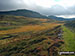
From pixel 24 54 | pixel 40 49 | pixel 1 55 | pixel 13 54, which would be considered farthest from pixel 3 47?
pixel 40 49

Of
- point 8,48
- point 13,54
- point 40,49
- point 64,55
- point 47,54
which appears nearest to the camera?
point 64,55

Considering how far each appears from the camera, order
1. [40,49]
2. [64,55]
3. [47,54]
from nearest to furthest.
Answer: [64,55]
[47,54]
[40,49]

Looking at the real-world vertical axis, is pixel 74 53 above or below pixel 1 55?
above

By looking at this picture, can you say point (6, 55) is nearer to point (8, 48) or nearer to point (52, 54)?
point (8, 48)

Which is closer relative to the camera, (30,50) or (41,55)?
(41,55)

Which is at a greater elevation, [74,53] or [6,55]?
[74,53]

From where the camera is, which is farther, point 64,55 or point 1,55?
point 1,55

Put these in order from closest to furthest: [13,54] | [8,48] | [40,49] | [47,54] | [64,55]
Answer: [64,55] → [47,54] → [13,54] → [40,49] → [8,48]

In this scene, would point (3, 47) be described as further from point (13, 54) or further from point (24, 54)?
point (24, 54)

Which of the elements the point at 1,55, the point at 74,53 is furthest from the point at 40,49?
the point at 1,55
